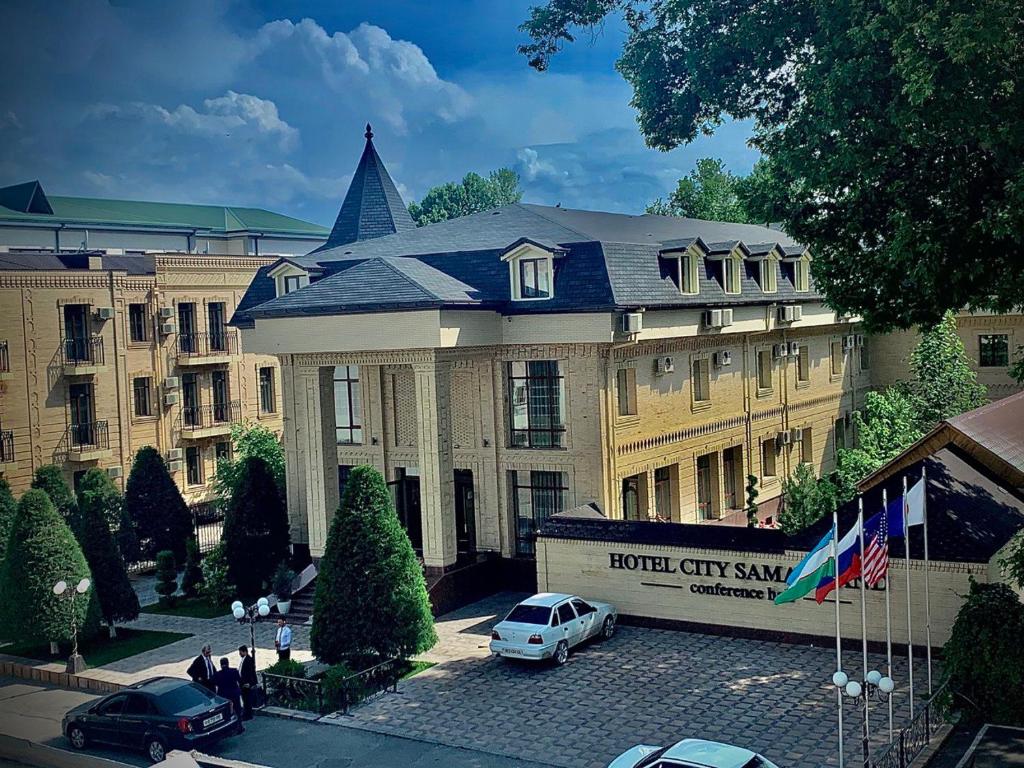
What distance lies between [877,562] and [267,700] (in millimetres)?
11529

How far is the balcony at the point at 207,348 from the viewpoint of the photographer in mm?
43031

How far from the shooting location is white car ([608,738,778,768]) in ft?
45.5

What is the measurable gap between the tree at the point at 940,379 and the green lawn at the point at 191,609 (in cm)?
1988

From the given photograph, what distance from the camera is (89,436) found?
38938 millimetres

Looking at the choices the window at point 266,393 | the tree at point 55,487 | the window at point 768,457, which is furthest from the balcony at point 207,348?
the window at point 768,457

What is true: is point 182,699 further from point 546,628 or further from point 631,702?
point 631,702

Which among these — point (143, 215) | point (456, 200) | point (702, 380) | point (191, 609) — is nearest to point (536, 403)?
point (702, 380)

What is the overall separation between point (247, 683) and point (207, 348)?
26.3 meters

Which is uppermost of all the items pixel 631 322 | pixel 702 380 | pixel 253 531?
pixel 631 322

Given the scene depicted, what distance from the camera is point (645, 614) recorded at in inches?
933

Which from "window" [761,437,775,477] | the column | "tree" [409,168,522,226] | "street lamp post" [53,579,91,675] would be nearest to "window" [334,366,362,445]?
the column

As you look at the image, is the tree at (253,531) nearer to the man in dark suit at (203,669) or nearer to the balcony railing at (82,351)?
the man in dark suit at (203,669)

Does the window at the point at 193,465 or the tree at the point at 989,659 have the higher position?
the window at the point at 193,465

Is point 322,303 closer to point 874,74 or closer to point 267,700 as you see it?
point 267,700
